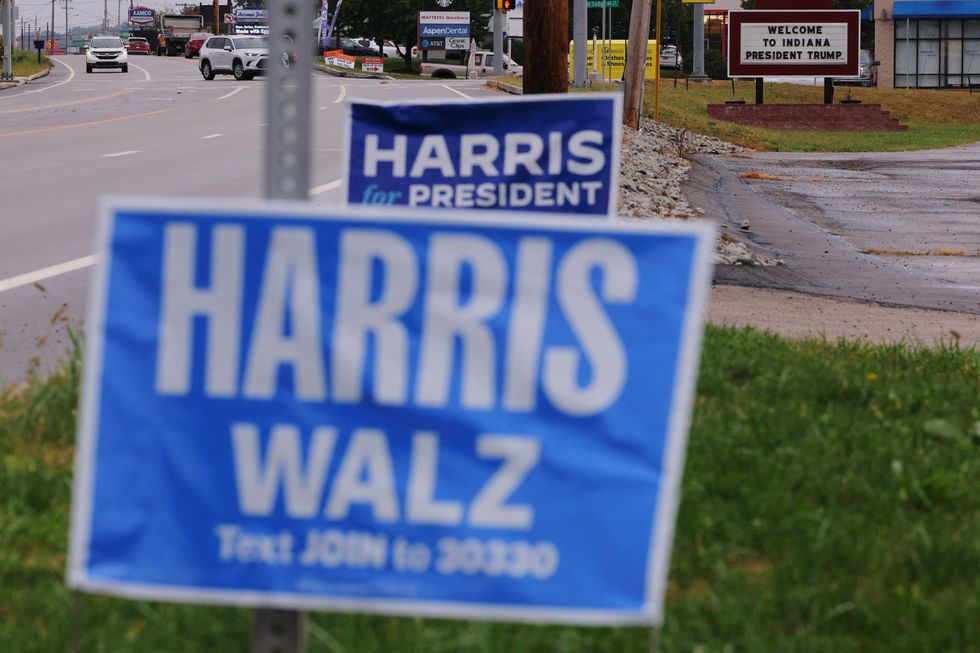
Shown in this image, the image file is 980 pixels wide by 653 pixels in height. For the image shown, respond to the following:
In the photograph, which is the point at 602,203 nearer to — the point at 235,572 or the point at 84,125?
the point at 235,572

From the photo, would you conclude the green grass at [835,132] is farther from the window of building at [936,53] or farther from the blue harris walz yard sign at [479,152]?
the blue harris walz yard sign at [479,152]

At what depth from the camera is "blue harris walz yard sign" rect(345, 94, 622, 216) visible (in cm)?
683

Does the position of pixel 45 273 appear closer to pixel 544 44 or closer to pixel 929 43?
pixel 544 44

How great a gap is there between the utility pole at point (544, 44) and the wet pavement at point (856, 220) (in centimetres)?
233

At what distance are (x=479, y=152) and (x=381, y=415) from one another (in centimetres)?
400

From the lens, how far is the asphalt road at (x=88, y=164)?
9266 millimetres

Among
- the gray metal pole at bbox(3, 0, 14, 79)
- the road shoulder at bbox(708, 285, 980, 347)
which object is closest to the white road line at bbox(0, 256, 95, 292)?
the road shoulder at bbox(708, 285, 980, 347)

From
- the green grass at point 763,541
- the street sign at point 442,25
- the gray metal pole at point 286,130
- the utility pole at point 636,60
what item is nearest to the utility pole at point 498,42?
the street sign at point 442,25

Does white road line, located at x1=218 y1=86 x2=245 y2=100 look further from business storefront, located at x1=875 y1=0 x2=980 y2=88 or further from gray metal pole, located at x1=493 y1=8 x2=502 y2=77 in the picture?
business storefront, located at x1=875 y1=0 x2=980 y2=88

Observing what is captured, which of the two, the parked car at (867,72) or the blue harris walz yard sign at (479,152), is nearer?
the blue harris walz yard sign at (479,152)

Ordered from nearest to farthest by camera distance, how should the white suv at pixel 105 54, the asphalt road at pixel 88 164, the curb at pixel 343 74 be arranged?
the asphalt road at pixel 88 164, the curb at pixel 343 74, the white suv at pixel 105 54

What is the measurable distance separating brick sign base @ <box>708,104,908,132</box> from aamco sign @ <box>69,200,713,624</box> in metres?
39.6

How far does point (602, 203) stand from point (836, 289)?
6.46 m

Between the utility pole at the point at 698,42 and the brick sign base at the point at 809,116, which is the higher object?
the utility pole at the point at 698,42
